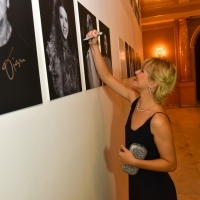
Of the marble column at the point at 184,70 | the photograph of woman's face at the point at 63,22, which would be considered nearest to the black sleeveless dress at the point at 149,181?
the photograph of woman's face at the point at 63,22

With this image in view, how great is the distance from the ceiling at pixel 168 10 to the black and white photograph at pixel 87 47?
27.1ft

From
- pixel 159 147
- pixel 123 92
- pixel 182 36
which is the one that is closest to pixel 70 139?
pixel 159 147

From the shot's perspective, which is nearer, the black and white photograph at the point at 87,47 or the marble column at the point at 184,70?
the black and white photograph at the point at 87,47

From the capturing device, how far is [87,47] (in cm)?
159

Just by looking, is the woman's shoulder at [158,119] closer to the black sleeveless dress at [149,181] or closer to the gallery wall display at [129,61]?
the black sleeveless dress at [149,181]

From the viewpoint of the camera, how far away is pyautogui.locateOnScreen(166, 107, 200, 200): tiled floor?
3.52 m

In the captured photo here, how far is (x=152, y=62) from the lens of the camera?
1688mm

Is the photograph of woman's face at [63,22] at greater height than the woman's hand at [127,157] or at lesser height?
greater

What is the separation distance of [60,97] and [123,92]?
1049 millimetres

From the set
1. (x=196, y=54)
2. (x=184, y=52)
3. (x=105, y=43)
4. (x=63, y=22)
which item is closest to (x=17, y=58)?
(x=63, y=22)

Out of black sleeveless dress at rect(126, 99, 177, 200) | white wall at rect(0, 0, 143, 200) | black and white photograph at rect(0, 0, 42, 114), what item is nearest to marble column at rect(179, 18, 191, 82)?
white wall at rect(0, 0, 143, 200)

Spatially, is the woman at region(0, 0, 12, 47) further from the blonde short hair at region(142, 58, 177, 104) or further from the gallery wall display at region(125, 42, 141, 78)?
the gallery wall display at region(125, 42, 141, 78)

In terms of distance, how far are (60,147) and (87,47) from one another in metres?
0.75

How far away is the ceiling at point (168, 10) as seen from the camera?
9242mm
